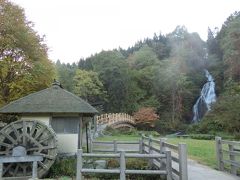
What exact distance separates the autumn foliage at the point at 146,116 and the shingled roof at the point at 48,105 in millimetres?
29214

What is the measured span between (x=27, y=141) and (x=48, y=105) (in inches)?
75.5

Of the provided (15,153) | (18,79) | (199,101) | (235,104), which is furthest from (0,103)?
(199,101)

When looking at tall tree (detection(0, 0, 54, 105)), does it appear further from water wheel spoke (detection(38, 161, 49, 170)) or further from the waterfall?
the waterfall

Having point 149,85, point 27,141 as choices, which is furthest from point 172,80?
point 27,141

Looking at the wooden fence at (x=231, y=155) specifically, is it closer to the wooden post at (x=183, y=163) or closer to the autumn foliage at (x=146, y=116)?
the wooden post at (x=183, y=163)

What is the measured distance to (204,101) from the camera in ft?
155

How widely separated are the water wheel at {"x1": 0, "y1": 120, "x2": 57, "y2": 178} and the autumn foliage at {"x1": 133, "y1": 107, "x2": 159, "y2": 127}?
31.0 metres

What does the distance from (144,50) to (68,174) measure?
4887 centimetres

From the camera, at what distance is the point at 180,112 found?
151 feet

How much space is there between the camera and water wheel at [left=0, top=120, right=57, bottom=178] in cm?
1318

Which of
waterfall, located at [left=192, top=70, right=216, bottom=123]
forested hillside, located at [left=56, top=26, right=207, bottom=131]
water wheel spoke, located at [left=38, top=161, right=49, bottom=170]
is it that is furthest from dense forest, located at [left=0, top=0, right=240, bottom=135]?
water wheel spoke, located at [left=38, top=161, right=49, bottom=170]

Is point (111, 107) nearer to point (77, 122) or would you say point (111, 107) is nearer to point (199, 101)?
point (199, 101)

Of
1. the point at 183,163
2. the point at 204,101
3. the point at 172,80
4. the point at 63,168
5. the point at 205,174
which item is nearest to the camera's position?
the point at 183,163

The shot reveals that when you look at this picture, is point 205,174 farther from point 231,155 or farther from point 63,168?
point 63,168
